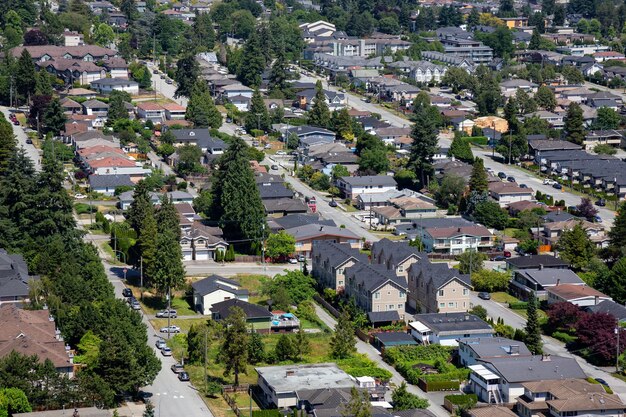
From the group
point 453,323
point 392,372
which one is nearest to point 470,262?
point 453,323

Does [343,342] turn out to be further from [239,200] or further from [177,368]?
[239,200]

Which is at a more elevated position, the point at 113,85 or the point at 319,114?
the point at 113,85

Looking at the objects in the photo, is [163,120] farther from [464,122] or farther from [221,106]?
[464,122]

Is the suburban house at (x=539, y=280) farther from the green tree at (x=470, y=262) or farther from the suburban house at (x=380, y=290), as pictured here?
the suburban house at (x=380, y=290)

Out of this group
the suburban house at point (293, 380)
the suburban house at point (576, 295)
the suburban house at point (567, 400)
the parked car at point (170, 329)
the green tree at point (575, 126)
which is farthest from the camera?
the green tree at point (575, 126)

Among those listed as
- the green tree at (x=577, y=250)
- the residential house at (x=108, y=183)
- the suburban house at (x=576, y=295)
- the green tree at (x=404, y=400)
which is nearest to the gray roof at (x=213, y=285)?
the green tree at (x=404, y=400)
